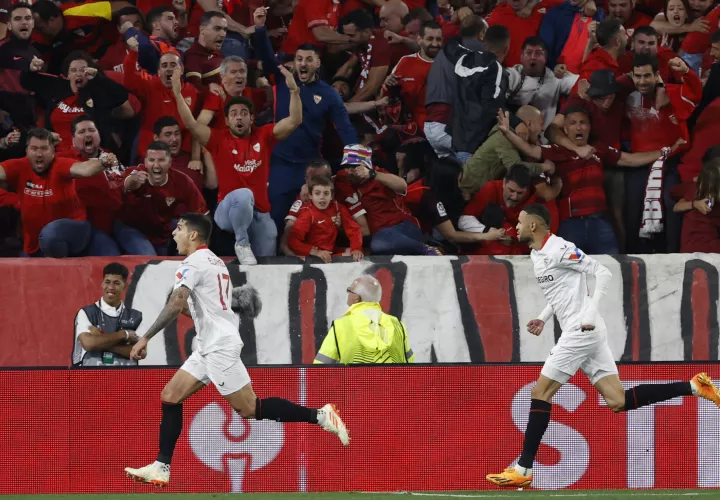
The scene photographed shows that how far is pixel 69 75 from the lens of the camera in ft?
40.9

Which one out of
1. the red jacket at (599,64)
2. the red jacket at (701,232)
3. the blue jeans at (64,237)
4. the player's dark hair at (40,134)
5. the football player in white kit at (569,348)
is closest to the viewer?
the football player in white kit at (569,348)

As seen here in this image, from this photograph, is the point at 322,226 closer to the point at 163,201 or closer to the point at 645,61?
the point at 163,201

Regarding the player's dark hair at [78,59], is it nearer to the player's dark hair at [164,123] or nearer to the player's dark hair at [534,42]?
the player's dark hair at [164,123]

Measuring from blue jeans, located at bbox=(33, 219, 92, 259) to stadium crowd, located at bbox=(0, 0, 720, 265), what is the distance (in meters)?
0.02

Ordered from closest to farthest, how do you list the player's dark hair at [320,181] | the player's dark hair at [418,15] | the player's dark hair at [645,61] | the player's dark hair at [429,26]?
the player's dark hair at [320,181]
the player's dark hair at [645,61]
the player's dark hair at [429,26]
the player's dark hair at [418,15]

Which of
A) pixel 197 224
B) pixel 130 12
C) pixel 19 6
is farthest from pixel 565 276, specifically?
pixel 19 6

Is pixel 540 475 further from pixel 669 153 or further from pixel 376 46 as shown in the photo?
pixel 376 46

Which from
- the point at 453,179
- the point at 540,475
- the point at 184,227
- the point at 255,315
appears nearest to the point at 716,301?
the point at 453,179

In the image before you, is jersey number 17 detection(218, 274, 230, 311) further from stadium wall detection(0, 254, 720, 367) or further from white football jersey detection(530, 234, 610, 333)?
stadium wall detection(0, 254, 720, 367)

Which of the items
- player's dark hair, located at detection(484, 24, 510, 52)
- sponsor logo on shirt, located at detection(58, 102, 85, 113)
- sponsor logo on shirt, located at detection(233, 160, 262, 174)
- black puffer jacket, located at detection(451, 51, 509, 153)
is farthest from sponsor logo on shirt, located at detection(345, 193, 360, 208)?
sponsor logo on shirt, located at detection(58, 102, 85, 113)

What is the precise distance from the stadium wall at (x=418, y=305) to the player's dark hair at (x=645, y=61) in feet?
5.74

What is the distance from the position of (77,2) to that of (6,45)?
150 centimetres

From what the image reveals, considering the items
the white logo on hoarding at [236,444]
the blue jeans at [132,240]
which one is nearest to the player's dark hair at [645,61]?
the blue jeans at [132,240]

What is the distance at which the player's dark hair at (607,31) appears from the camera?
43.3ft
